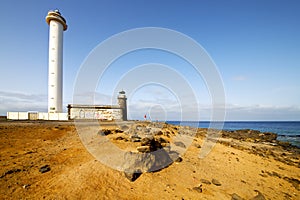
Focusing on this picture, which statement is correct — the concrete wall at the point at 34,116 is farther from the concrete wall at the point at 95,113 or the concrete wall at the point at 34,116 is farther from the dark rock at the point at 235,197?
the dark rock at the point at 235,197

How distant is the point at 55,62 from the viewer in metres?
28.2

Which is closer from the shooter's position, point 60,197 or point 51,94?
point 60,197

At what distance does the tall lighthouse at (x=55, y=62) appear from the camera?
2731 centimetres

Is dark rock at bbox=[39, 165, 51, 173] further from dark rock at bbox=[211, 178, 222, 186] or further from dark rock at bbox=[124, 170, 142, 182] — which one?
dark rock at bbox=[211, 178, 222, 186]

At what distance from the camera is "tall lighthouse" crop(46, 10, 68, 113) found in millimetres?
27312

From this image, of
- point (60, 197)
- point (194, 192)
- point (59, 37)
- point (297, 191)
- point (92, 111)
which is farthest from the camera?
point (92, 111)

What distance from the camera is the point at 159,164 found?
823 cm

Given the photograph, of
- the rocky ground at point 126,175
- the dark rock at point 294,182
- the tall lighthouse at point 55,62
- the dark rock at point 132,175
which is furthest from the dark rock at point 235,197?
the tall lighthouse at point 55,62

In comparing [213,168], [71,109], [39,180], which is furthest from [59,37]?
[213,168]

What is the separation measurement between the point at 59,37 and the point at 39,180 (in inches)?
1160

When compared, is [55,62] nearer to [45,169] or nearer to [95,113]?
[95,113]

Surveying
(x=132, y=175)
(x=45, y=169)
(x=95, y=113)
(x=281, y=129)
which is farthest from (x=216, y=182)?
(x=281, y=129)

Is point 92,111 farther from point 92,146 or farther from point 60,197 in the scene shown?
point 60,197

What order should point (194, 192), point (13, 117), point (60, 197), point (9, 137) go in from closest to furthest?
1. point (60, 197)
2. point (194, 192)
3. point (9, 137)
4. point (13, 117)
